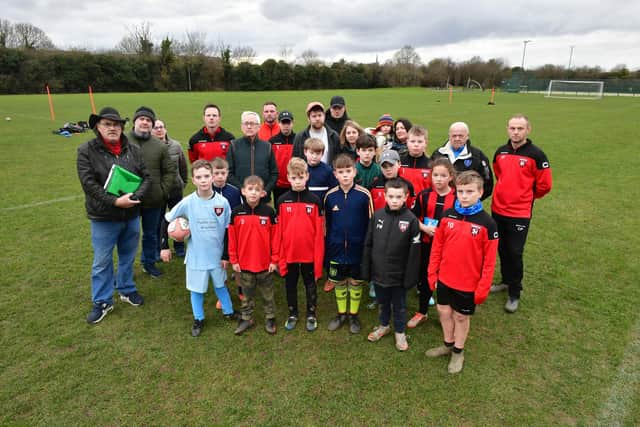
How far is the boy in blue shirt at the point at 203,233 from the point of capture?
3.75m

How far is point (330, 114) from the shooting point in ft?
18.4

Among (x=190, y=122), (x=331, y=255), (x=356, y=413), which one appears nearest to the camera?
(x=356, y=413)

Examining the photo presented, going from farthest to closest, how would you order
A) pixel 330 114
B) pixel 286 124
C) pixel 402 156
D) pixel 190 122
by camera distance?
pixel 190 122 → pixel 330 114 → pixel 286 124 → pixel 402 156

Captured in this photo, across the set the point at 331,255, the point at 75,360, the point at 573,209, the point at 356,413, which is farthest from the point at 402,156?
the point at 573,209

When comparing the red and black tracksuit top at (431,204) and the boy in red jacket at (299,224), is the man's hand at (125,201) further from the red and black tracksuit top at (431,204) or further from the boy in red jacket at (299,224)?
the red and black tracksuit top at (431,204)

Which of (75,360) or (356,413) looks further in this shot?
(75,360)

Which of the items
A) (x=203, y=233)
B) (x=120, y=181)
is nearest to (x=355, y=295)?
(x=203, y=233)

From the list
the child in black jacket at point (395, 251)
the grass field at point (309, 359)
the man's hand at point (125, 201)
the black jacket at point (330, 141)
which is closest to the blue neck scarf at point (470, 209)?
the child in black jacket at point (395, 251)

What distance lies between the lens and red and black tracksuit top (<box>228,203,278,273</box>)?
372 cm

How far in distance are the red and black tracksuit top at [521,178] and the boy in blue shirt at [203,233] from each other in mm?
3086

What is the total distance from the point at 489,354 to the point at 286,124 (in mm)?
3627

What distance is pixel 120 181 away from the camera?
3.83m

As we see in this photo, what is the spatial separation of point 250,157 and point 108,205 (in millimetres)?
1667

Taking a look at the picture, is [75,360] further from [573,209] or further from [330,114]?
[573,209]
